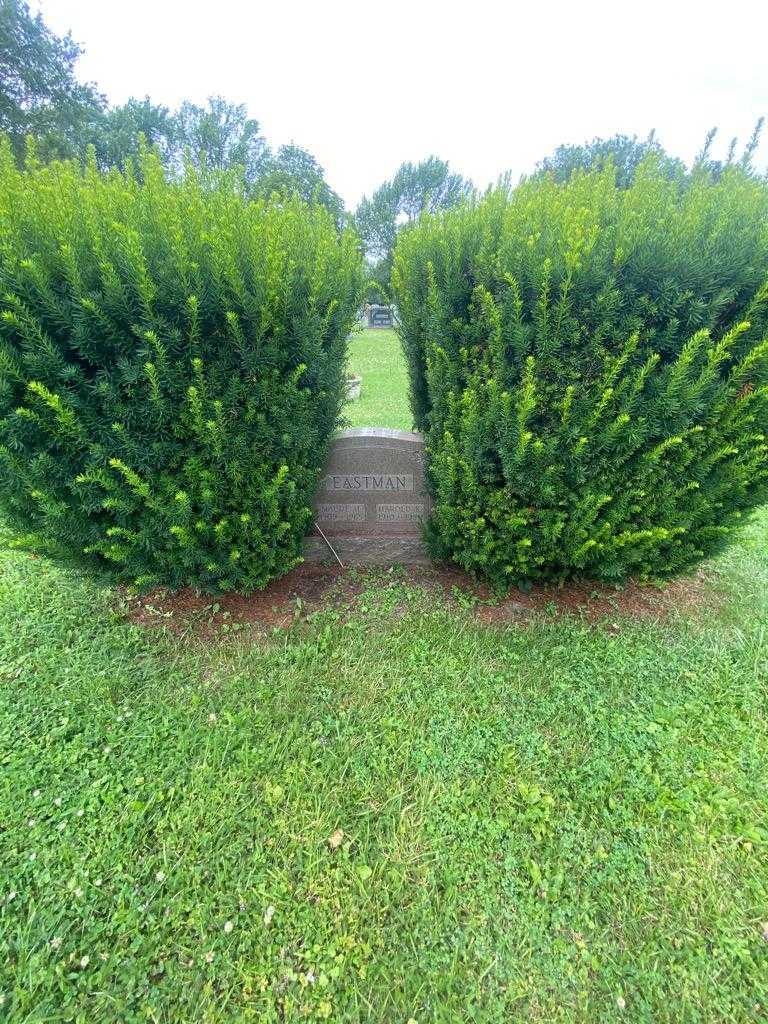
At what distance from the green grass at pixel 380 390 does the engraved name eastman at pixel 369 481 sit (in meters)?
0.39

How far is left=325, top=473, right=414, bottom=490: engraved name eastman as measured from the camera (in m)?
3.29

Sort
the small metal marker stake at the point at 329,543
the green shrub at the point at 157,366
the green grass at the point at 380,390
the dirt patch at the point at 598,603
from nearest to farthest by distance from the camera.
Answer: the green shrub at the point at 157,366
the dirt patch at the point at 598,603
the small metal marker stake at the point at 329,543
the green grass at the point at 380,390

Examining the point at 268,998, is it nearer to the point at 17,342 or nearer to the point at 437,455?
the point at 437,455

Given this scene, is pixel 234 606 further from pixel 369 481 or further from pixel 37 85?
pixel 37 85

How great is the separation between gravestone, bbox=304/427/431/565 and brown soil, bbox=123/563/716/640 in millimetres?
235

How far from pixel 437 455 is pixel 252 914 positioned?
7.12ft

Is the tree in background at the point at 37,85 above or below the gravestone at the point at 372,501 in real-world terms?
above

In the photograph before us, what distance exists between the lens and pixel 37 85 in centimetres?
1975

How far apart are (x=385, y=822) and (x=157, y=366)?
2.17m

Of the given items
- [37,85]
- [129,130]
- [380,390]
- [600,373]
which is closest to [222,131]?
[129,130]

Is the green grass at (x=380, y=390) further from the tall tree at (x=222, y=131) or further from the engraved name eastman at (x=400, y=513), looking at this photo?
the tall tree at (x=222, y=131)

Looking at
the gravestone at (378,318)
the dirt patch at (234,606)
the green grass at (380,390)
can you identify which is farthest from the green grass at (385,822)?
the gravestone at (378,318)

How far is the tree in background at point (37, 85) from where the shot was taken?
18.3 metres

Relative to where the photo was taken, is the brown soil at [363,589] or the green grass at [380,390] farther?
the green grass at [380,390]
